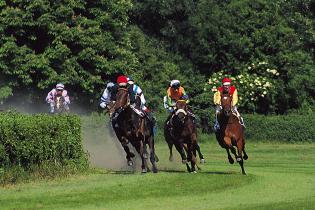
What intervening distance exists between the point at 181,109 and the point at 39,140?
5596mm

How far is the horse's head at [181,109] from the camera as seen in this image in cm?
2815

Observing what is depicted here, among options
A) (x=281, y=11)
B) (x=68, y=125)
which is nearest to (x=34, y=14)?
(x=281, y=11)

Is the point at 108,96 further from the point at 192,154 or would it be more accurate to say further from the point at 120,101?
the point at 192,154

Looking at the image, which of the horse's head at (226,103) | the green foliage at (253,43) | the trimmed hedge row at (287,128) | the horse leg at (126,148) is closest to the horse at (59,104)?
the horse leg at (126,148)

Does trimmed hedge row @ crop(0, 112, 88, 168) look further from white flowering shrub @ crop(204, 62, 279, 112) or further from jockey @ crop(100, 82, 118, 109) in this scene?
white flowering shrub @ crop(204, 62, 279, 112)

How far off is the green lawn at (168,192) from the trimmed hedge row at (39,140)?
0.66m

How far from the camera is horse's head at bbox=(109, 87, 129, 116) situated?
2747 centimetres

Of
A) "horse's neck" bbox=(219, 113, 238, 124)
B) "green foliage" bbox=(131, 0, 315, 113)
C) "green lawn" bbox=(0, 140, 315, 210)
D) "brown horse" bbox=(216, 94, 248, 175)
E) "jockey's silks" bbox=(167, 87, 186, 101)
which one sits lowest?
"green lawn" bbox=(0, 140, 315, 210)

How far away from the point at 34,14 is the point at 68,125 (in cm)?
3202

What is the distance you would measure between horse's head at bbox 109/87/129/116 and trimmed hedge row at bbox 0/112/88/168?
117 cm

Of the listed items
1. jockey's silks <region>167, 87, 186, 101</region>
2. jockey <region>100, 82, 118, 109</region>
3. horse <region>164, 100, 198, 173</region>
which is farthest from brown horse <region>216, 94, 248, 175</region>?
jockey <region>100, 82, 118, 109</region>

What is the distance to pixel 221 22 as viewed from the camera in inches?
2793

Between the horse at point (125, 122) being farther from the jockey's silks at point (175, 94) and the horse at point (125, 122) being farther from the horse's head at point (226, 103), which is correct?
the horse's head at point (226, 103)

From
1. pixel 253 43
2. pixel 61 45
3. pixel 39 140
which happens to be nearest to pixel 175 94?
pixel 39 140
